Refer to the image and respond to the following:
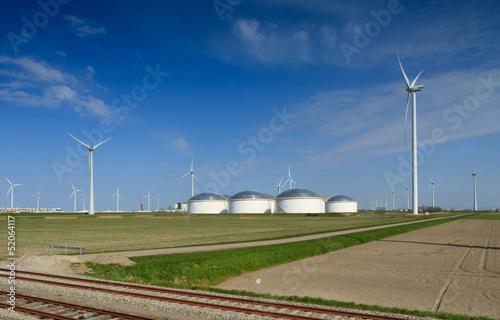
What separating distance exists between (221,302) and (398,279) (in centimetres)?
1440

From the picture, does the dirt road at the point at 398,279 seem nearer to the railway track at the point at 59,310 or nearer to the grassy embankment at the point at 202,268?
the grassy embankment at the point at 202,268

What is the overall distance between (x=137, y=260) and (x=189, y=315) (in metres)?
17.4

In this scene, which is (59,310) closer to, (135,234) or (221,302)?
(221,302)

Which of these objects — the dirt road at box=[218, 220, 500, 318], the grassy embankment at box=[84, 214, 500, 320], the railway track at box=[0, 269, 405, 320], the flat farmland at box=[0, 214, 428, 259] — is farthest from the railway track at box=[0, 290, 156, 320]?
the flat farmland at box=[0, 214, 428, 259]

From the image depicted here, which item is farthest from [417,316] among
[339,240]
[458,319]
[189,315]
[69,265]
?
[339,240]

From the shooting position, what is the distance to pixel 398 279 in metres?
26.9

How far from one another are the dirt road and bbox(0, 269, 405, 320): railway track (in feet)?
15.1

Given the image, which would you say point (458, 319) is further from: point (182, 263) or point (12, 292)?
point (12, 292)

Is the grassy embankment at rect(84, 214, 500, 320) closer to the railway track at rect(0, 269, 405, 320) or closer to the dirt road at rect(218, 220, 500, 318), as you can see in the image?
the dirt road at rect(218, 220, 500, 318)

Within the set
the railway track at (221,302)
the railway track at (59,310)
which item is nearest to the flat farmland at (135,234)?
the railway track at (221,302)

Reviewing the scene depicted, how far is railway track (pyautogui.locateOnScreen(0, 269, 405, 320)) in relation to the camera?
658 inches

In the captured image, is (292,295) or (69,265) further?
(69,265)

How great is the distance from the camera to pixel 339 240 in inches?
1964

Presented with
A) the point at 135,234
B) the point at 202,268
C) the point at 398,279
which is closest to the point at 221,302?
the point at 202,268
